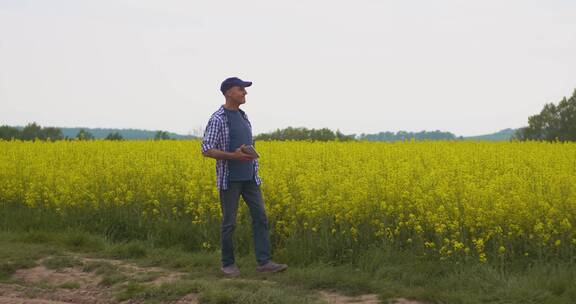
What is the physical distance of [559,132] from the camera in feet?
152

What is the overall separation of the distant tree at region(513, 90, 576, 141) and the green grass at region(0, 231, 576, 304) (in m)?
40.9

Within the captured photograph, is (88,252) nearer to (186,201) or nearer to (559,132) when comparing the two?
(186,201)

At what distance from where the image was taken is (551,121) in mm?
48031

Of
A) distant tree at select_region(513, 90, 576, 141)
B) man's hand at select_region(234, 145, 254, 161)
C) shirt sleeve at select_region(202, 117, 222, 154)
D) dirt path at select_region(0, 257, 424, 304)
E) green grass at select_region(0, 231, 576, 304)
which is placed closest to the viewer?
green grass at select_region(0, 231, 576, 304)

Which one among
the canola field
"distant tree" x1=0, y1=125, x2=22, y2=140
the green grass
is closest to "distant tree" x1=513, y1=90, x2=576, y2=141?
A: the canola field

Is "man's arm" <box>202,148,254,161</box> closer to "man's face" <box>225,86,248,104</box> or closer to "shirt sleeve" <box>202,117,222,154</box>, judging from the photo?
"shirt sleeve" <box>202,117,222,154</box>

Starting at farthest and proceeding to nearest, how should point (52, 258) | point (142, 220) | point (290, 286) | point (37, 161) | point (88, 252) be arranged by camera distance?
point (37, 161) → point (142, 220) → point (88, 252) → point (52, 258) → point (290, 286)

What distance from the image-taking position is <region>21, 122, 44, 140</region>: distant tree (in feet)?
218

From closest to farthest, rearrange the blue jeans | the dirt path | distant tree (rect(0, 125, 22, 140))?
the dirt path, the blue jeans, distant tree (rect(0, 125, 22, 140))

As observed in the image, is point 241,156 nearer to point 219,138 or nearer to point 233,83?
point 219,138

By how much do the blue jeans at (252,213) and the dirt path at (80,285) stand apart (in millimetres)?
664

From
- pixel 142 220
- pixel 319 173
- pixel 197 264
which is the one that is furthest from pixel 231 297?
pixel 319 173

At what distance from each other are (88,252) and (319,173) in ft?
13.4

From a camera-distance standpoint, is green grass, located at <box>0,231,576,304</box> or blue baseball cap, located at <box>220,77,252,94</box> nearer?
green grass, located at <box>0,231,576,304</box>
